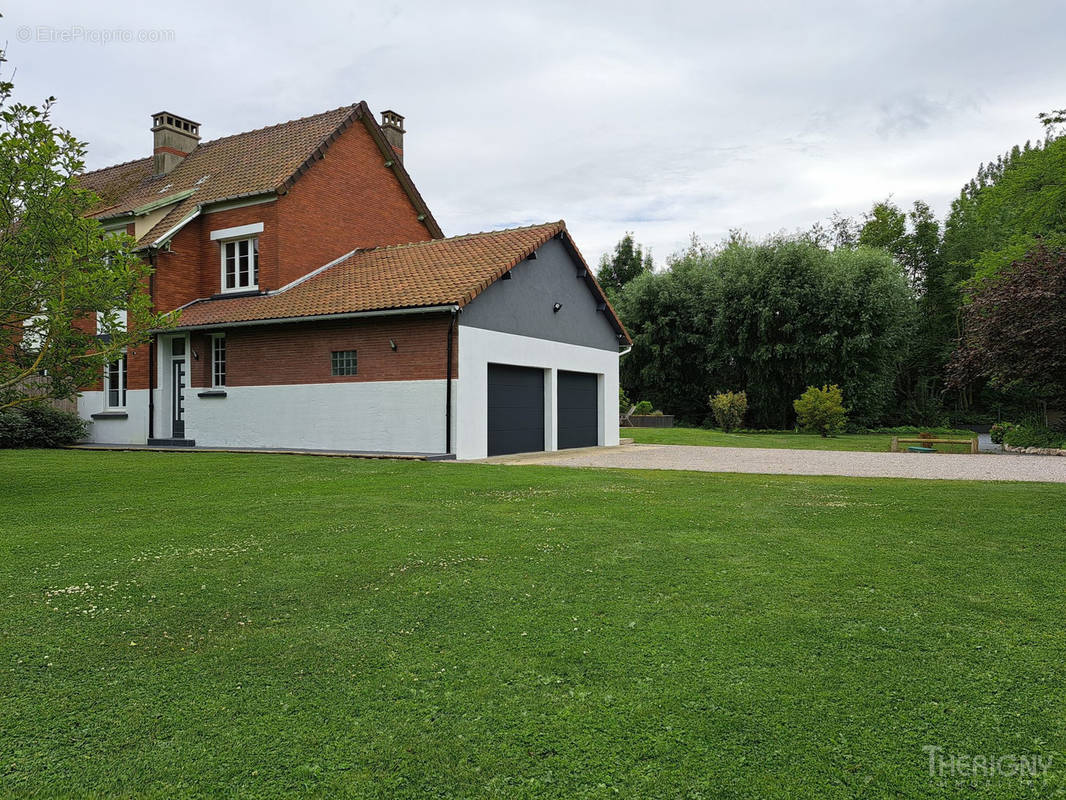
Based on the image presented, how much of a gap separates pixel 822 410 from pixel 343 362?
19.0 meters

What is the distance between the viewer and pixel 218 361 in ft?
63.5

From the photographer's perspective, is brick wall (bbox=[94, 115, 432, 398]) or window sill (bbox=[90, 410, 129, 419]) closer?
brick wall (bbox=[94, 115, 432, 398])

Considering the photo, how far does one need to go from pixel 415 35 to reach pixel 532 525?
9.41m

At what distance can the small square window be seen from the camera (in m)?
17.2

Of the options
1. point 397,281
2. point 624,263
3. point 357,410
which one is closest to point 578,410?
point 397,281

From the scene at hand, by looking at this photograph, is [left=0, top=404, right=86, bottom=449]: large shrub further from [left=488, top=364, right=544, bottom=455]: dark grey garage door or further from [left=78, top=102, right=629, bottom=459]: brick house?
[left=488, top=364, right=544, bottom=455]: dark grey garage door

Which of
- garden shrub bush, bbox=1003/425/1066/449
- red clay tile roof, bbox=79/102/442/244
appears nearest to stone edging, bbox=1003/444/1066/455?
garden shrub bush, bbox=1003/425/1066/449

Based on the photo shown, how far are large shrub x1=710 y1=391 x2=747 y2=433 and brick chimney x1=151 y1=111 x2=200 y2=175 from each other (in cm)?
2285

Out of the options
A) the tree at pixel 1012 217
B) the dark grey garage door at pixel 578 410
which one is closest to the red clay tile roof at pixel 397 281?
Result: the dark grey garage door at pixel 578 410

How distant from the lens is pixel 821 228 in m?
47.9

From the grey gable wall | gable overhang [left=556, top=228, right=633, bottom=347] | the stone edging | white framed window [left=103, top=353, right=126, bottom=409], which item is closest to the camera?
the grey gable wall

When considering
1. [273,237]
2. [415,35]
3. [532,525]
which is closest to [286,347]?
[273,237]

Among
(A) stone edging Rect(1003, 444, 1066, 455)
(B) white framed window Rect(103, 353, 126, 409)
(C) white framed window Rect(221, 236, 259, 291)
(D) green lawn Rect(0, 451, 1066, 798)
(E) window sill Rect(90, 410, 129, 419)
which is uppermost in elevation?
(C) white framed window Rect(221, 236, 259, 291)

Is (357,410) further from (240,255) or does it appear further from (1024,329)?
(1024,329)
